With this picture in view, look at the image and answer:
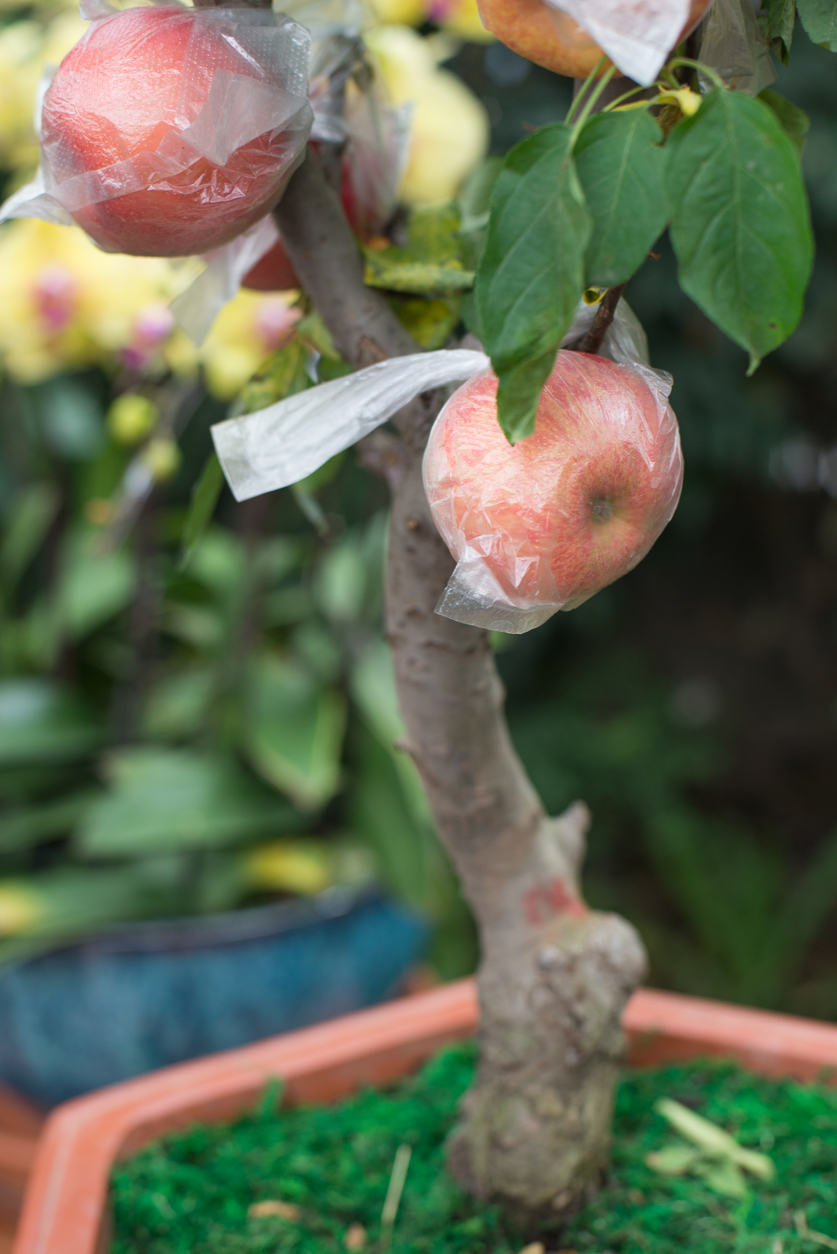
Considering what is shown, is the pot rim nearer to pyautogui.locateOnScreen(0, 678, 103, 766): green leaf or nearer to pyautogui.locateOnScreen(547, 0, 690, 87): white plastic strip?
pyautogui.locateOnScreen(0, 678, 103, 766): green leaf

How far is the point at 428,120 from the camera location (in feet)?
2.48

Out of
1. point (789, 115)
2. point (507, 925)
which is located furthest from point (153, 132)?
point (507, 925)

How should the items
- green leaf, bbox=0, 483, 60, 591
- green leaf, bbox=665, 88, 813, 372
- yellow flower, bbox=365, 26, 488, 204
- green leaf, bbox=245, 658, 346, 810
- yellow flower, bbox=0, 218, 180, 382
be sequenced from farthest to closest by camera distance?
green leaf, bbox=0, 483, 60, 591 → green leaf, bbox=245, 658, 346, 810 → yellow flower, bbox=0, 218, 180, 382 → yellow flower, bbox=365, 26, 488, 204 → green leaf, bbox=665, 88, 813, 372

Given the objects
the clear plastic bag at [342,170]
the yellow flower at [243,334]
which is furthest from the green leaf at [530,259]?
the yellow flower at [243,334]

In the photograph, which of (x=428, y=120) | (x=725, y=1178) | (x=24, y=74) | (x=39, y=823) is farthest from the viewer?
(x=39, y=823)

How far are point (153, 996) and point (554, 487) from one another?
728mm

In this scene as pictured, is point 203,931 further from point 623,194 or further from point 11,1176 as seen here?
point 623,194

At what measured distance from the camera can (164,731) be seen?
116 centimetres

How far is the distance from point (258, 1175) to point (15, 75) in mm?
870

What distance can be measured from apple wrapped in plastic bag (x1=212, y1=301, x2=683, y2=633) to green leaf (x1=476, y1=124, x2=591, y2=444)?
0.04 metres

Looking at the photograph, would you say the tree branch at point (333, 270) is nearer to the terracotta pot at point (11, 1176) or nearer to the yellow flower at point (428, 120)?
the yellow flower at point (428, 120)

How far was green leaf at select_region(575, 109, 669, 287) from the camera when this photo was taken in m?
0.26

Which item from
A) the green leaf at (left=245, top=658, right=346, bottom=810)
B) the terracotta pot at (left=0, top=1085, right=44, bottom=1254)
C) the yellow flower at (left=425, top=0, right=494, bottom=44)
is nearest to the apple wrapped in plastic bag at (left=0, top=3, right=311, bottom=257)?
the yellow flower at (left=425, top=0, right=494, bottom=44)

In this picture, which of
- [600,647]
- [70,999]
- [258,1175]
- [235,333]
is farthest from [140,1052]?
[600,647]
